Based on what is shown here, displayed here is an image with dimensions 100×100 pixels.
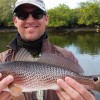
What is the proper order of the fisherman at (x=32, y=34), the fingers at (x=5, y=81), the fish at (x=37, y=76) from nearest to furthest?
1. the fingers at (x=5, y=81)
2. the fish at (x=37, y=76)
3. the fisherman at (x=32, y=34)

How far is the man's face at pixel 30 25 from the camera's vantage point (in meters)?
4.00

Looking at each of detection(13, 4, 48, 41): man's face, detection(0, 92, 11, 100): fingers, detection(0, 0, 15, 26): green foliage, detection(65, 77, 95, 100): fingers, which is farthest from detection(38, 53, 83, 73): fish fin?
detection(0, 0, 15, 26): green foliage

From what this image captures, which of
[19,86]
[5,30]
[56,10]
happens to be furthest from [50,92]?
[56,10]

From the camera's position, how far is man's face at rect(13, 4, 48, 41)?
3996mm

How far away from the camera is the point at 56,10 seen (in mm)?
86000

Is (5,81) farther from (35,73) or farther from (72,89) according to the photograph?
(72,89)

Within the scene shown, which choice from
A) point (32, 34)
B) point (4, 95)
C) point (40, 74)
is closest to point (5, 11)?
point (32, 34)

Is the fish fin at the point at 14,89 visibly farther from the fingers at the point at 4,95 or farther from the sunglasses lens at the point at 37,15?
the sunglasses lens at the point at 37,15

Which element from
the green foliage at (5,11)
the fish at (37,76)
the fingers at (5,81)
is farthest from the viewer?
the green foliage at (5,11)

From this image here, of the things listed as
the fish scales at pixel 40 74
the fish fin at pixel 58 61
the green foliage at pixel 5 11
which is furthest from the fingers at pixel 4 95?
the green foliage at pixel 5 11

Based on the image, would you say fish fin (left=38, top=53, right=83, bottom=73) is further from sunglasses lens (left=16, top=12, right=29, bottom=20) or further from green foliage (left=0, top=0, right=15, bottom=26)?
green foliage (left=0, top=0, right=15, bottom=26)

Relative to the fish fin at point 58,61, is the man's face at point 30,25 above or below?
above

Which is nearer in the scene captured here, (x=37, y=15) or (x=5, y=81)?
(x=5, y=81)

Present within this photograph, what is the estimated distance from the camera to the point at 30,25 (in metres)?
4.03
